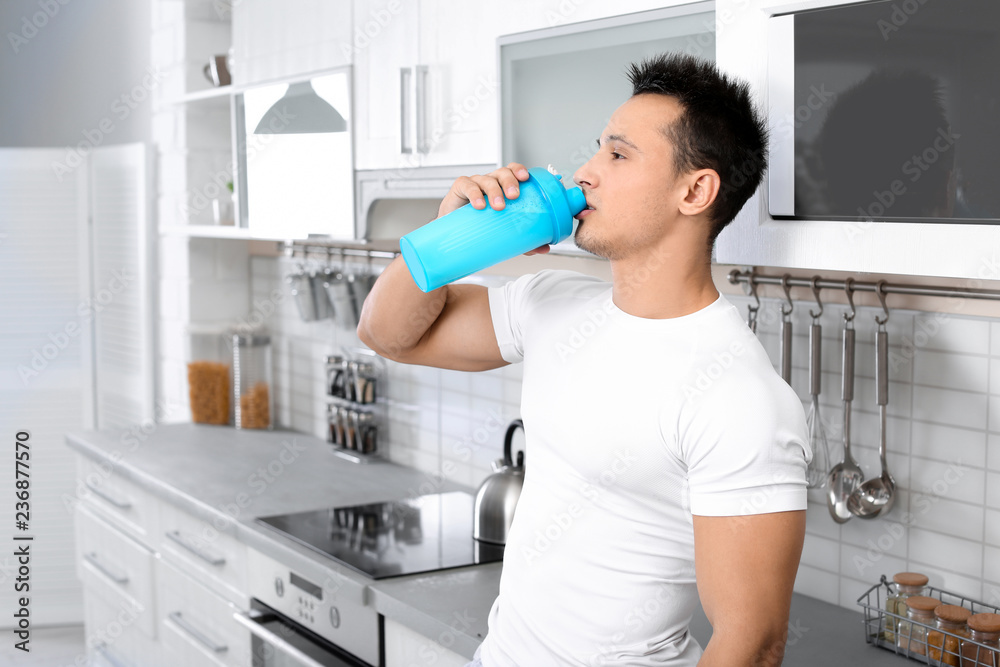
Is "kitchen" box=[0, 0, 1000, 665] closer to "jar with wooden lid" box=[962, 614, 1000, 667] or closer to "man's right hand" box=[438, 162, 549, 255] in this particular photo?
"jar with wooden lid" box=[962, 614, 1000, 667]

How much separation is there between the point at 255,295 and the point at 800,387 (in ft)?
7.58

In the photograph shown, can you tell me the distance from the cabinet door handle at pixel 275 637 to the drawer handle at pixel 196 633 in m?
0.18

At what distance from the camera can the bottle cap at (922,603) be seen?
4.98 ft

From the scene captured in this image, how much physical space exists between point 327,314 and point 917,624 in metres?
2.04

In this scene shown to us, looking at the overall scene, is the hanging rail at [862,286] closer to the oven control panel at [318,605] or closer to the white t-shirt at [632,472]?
the white t-shirt at [632,472]

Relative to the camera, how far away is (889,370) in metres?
1.68

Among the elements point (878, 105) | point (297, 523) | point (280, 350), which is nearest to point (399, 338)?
point (878, 105)

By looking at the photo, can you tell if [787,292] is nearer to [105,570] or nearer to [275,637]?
[275,637]

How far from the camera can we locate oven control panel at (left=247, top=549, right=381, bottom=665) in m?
1.92

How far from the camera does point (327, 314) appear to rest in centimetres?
312

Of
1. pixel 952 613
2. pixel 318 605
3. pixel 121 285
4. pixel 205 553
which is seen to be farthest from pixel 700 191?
pixel 121 285

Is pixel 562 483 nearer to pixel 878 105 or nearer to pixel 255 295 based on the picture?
pixel 878 105

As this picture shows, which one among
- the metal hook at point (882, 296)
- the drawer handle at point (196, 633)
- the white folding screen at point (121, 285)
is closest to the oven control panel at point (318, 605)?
the drawer handle at point (196, 633)

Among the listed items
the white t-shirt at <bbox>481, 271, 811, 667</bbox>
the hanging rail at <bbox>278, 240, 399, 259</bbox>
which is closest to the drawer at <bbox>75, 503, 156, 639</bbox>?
the hanging rail at <bbox>278, 240, 399, 259</bbox>
